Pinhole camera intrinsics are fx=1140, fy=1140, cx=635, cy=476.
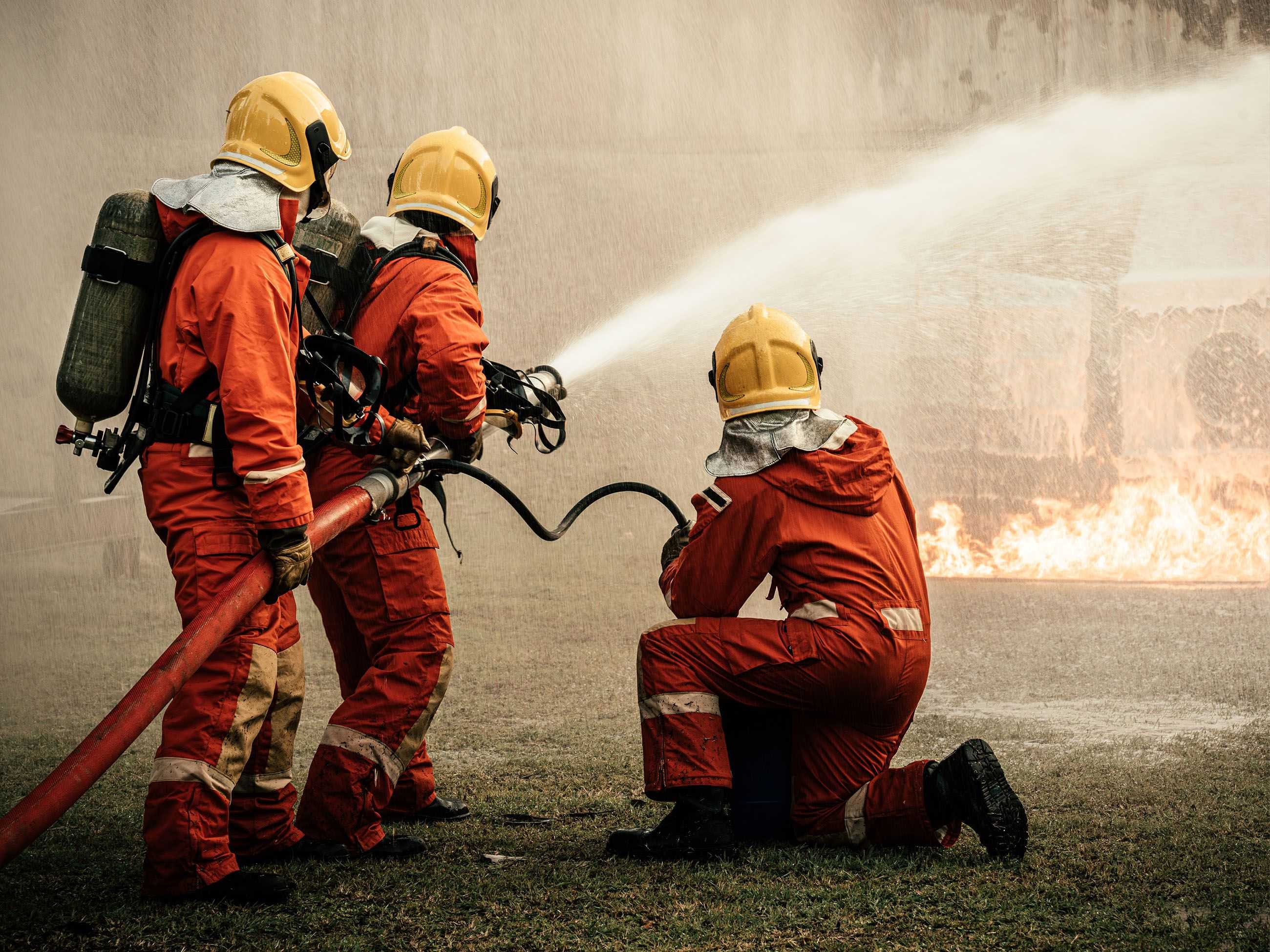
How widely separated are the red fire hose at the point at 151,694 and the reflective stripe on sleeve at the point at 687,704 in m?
0.99

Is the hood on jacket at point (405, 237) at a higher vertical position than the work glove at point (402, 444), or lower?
higher

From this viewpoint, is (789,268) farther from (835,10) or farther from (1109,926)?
(1109,926)

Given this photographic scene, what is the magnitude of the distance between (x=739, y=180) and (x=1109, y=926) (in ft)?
32.2

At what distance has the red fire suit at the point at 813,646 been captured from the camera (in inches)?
123

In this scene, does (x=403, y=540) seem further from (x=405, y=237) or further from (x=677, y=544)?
(x=405, y=237)

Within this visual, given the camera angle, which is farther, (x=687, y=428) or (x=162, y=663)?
(x=687, y=428)

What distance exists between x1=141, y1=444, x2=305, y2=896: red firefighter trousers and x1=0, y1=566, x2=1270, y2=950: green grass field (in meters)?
0.14

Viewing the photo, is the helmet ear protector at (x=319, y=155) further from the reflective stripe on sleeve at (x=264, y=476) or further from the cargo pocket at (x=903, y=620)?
the cargo pocket at (x=903, y=620)

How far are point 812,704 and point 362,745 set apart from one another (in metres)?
1.32

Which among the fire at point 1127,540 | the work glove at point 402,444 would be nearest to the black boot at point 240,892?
the work glove at point 402,444

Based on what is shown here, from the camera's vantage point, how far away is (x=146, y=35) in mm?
9727

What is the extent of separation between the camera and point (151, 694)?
97.3 inches

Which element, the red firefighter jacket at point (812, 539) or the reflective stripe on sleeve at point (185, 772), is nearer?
the reflective stripe on sleeve at point (185, 772)

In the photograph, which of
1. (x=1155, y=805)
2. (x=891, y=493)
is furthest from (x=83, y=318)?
(x=1155, y=805)
